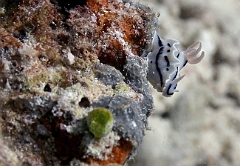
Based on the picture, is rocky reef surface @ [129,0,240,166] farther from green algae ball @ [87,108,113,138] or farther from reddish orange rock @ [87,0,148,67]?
green algae ball @ [87,108,113,138]

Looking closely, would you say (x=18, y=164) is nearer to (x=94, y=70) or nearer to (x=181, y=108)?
(x=94, y=70)

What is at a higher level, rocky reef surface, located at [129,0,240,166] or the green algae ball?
rocky reef surface, located at [129,0,240,166]

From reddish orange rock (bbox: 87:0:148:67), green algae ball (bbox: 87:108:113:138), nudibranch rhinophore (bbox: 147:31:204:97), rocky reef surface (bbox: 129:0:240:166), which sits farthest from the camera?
rocky reef surface (bbox: 129:0:240:166)

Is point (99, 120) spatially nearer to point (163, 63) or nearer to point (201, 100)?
point (163, 63)

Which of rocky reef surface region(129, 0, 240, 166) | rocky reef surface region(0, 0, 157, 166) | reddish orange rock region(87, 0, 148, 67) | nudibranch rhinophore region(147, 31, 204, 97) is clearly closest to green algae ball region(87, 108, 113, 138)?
rocky reef surface region(0, 0, 157, 166)

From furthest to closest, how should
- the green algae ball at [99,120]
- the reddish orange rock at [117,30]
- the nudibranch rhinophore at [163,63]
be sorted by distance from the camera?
the nudibranch rhinophore at [163,63]
the reddish orange rock at [117,30]
the green algae ball at [99,120]

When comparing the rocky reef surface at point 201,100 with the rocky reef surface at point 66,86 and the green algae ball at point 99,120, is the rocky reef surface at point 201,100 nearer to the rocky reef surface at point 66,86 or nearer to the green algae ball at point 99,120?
the rocky reef surface at point 66,86

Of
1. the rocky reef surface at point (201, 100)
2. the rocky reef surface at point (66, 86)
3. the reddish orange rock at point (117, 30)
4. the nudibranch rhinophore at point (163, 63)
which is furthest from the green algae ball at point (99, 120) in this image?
the rocky reef surface at point (201, 100)
